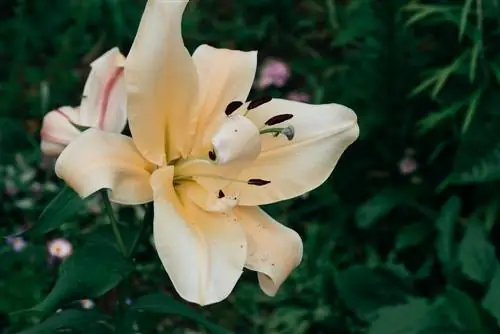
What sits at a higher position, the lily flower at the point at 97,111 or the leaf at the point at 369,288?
the lily flower at the point at 97,111

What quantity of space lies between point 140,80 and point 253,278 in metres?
0.95

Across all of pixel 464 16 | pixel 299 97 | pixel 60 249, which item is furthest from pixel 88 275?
pixel 299 97

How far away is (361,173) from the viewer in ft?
5.73

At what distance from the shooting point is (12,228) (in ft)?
5.18

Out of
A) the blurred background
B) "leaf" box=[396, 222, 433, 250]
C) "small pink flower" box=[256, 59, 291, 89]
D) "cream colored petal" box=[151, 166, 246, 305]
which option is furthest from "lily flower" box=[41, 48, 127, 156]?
"small pink flower" box=[256, 59, 291, 89]

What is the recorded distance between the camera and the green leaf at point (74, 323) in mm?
924

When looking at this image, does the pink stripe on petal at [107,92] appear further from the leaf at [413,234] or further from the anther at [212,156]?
the leaf at [413,234]

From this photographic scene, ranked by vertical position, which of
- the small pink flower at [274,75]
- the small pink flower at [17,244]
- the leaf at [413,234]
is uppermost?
the small pink flower at [17,244]

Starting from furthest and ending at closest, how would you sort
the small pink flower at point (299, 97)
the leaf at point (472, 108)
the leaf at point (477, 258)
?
the small pink flower at point (299, 97) < the leaf at point (472, 108) < the leaf at point (477, 258)

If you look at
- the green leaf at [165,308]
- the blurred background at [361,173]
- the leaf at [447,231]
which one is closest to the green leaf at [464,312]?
the blurred background at [361,173]

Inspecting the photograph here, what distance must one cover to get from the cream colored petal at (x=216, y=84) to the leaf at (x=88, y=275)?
149 mm

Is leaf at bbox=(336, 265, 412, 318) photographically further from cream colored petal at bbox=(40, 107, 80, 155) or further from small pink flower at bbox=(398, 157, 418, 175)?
cream colored petal at bbox=(40, 107, 80, 155)

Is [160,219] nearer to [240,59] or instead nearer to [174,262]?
[174,262]

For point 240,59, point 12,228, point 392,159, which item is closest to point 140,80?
point 240,59
